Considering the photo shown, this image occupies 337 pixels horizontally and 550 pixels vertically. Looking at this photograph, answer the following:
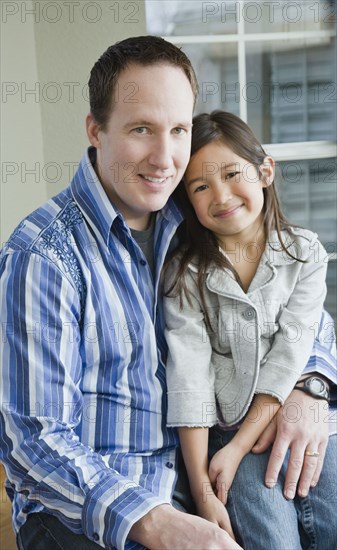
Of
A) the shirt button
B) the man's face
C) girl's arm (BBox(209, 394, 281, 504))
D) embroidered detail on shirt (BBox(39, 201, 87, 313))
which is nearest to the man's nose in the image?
the man's face

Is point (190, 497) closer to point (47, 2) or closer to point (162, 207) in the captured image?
point (162, 207)

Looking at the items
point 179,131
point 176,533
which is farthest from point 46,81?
point 176,533

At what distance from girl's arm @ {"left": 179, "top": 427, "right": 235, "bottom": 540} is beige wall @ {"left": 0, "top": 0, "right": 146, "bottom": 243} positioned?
1697mm

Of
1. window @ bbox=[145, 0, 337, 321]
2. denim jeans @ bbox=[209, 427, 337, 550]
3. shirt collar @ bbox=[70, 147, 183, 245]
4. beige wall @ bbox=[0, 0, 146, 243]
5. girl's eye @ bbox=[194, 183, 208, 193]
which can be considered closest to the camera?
denim jeans @ bbox=[209, 427, 337, 550]

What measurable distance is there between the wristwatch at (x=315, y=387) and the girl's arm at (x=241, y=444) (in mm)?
77

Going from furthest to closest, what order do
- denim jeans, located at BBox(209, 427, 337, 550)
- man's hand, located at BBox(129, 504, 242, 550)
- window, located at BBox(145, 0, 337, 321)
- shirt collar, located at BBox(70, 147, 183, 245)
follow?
window, located at BBox(145, 0, 337, 321), shirt collar, located at BBox(70, 147, 183, 245), denim jeans, located at BBox(209, 427, 337, 550), man's hand, located at BBox(129, 504, 242, 550)

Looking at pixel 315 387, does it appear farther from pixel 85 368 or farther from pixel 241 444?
pixel 85 368

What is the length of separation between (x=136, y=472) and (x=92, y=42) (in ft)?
7.03

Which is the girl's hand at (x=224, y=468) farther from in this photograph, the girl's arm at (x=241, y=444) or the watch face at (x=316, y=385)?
the watch face at (x=316, y=385)

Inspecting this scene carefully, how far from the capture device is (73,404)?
1.49m

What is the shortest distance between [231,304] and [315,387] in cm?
26

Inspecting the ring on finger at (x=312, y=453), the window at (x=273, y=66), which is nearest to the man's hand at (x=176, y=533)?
the ring on finger at (x=312, y=453)

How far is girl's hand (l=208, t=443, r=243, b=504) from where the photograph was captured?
1548 millimetres

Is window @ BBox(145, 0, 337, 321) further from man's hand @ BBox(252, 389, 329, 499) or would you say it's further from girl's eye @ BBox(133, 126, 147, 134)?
man's hand @ BBox(252, 389, 329, 499)
